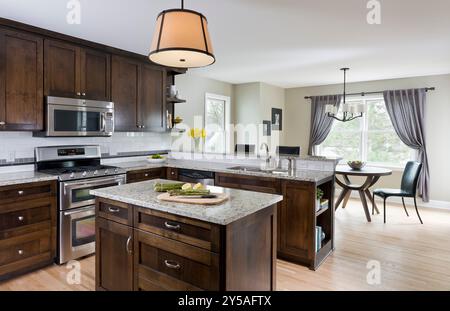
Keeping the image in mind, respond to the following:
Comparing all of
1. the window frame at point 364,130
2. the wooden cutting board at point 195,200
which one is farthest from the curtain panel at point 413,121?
the wooden cutting board at point 195,200

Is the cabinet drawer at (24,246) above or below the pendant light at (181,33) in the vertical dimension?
below

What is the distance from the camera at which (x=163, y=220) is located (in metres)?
1.76

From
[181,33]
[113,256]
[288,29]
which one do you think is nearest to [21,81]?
[113,256]

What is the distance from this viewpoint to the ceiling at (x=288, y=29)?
8.25 ft

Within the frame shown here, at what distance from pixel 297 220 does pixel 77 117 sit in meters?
2.65

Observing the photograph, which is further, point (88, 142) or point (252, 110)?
point (252, 110)

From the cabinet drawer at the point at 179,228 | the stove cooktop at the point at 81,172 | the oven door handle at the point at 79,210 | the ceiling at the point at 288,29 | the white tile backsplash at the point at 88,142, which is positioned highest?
the ceiling at the point at 288,29

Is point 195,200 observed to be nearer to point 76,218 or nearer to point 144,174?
point 76,218

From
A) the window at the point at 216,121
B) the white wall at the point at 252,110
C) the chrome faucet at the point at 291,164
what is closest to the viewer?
the chrome faucet at the point at 291,164

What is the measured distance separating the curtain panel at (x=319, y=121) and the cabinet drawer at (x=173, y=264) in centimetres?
554

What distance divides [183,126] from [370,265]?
3.46 meters

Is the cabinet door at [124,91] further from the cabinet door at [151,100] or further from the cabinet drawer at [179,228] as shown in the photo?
the cabinet drawer at [179,228]

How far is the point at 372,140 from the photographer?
6086 millimetres

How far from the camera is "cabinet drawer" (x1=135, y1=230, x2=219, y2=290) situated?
5.14ft
